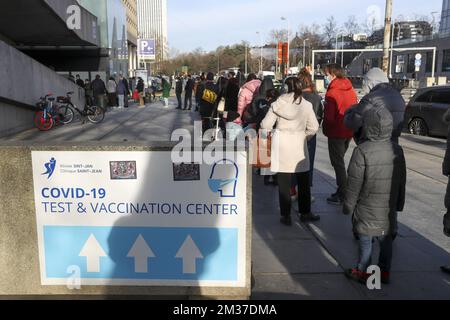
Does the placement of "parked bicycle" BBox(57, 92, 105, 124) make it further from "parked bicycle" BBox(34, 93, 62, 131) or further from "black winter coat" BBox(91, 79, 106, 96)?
"black winter coat" BBox(91, 79, 106, 96)

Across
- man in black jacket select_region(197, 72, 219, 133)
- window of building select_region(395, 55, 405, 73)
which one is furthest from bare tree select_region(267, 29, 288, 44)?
man in black jacket select_region(197, 72, 219, 133)

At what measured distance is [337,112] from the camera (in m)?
5.94

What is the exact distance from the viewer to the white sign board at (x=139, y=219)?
348 centimetres

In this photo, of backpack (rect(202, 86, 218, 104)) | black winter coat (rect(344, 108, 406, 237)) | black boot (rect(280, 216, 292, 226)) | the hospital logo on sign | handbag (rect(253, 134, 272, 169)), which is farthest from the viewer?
backpack (rect(202, 86, 218, 104))

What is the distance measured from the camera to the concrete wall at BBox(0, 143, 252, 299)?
3.48 m

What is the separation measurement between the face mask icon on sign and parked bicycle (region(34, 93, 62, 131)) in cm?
1356

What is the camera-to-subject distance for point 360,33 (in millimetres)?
90000

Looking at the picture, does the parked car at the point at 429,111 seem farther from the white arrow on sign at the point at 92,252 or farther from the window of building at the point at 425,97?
the white arrow on sign at the point at 92,252

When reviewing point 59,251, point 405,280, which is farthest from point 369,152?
point 59,251

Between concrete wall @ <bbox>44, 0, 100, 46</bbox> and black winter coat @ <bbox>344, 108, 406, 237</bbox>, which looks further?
concrete wall @ <bbox>44, 0, 100, 46</bbox>

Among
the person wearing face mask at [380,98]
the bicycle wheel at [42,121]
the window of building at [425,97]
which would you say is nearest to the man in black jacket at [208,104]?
the person wearing face mask at [380,98]

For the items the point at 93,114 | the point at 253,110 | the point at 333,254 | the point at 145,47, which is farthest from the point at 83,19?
the point at 145,47

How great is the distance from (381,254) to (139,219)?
2.07m

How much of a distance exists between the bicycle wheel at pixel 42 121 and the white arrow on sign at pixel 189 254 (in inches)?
529
